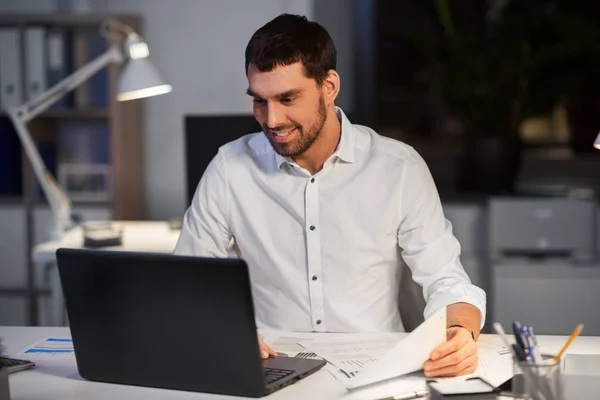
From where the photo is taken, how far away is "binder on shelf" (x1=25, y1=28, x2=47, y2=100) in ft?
13.7

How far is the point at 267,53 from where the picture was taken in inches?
78.4

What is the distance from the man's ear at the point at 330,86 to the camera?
6.91 ft

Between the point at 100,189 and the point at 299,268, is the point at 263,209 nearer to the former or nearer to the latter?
the point at 299,268

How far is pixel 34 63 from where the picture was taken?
13.8 feet

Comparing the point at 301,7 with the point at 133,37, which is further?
the point at 301,7

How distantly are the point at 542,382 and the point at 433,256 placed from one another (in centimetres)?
73

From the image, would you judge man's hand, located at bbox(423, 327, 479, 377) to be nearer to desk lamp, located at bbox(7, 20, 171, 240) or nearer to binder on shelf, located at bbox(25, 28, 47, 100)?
desk lamp, located at bbox(7, 20, 171, 240)

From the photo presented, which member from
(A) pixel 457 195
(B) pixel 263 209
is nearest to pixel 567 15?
(A) pixel 457 195

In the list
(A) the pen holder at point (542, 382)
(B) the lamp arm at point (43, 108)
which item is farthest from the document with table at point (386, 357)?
(B) the lamp arm at point (43, 108)

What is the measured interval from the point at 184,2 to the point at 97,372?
2.84 meters

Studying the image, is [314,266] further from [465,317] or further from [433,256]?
[465,317]

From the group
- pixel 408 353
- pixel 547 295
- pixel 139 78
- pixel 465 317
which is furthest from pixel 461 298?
pixel 547 295

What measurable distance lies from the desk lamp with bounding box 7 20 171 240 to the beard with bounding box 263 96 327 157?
1573mm

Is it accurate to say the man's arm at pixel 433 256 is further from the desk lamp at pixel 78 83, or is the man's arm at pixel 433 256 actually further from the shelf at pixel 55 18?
the shelf at pixel 55 18
